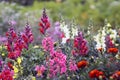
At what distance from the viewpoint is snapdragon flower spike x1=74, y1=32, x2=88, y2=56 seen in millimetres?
5223

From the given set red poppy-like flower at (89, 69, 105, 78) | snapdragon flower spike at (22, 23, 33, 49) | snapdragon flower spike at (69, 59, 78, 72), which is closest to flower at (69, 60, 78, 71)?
snapdragon flower spike at (69, 59, 78, 72)

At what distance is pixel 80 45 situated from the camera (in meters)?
5.24

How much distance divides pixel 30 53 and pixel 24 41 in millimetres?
349

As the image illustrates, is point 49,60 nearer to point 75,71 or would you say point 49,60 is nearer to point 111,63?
point 75,71

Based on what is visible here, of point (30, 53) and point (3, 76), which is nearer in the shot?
point (3, 76)

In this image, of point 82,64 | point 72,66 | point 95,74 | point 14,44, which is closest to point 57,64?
point 72,66

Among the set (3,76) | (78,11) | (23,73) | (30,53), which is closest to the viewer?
(3,76)

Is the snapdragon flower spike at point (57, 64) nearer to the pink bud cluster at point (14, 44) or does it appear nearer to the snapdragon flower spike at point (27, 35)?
the pink bud cluster at point (14, 44)

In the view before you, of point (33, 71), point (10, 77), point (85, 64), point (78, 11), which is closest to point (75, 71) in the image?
point (85, 64)

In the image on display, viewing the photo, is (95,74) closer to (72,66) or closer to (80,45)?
(72,66)

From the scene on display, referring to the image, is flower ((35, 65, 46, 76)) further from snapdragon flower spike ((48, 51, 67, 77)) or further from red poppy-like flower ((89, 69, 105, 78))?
red poppy-like flower ((89, 69, 105, 78))

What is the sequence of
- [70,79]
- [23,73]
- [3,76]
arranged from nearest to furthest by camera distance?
[3,76] → [70,79] → [23,73]

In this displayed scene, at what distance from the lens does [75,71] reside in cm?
509

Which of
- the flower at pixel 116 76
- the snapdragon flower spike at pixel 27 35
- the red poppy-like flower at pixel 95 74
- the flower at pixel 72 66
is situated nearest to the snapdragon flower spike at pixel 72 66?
the flower at pixel 72 66
